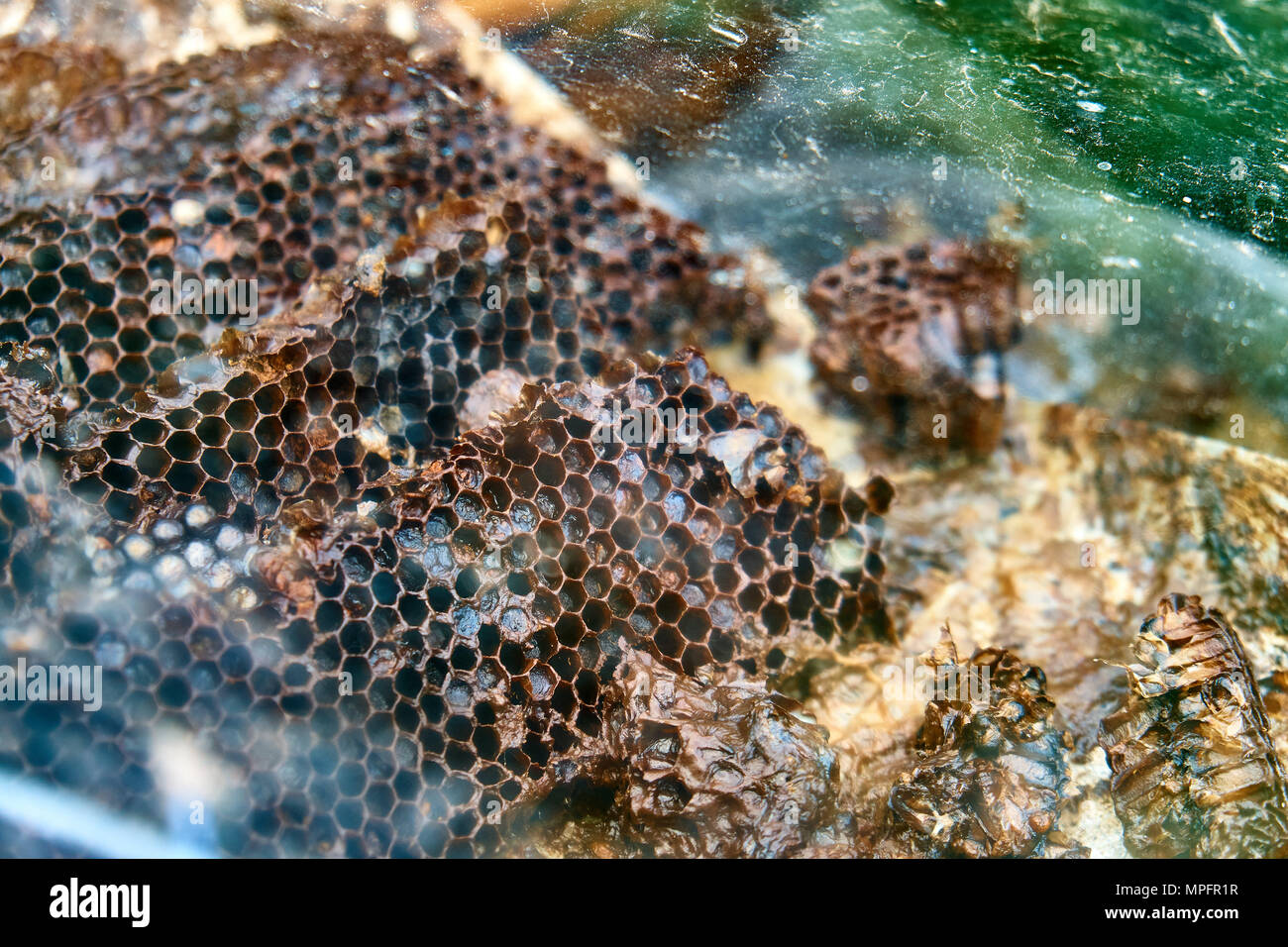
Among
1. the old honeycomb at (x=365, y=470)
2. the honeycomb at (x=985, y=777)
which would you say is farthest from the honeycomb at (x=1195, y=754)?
the old honeycomb at (x=365, y=470)

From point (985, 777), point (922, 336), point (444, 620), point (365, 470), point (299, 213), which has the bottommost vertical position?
point (985, 777)

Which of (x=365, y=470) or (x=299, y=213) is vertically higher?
(x=299, y=213)

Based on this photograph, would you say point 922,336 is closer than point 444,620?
No

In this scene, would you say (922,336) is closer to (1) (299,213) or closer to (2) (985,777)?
(2) (985,777)

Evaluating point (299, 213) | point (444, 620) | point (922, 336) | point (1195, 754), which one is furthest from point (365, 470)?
point (1195, 754)

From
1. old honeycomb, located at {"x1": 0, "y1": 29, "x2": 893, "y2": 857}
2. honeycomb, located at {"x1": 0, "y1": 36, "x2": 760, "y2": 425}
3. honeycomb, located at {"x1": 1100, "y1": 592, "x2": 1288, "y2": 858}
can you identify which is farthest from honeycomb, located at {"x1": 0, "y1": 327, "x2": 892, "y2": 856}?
honeycomb, located at {"x1": 1100, "y1": 592, "x2": 1288, "y2": 858}
